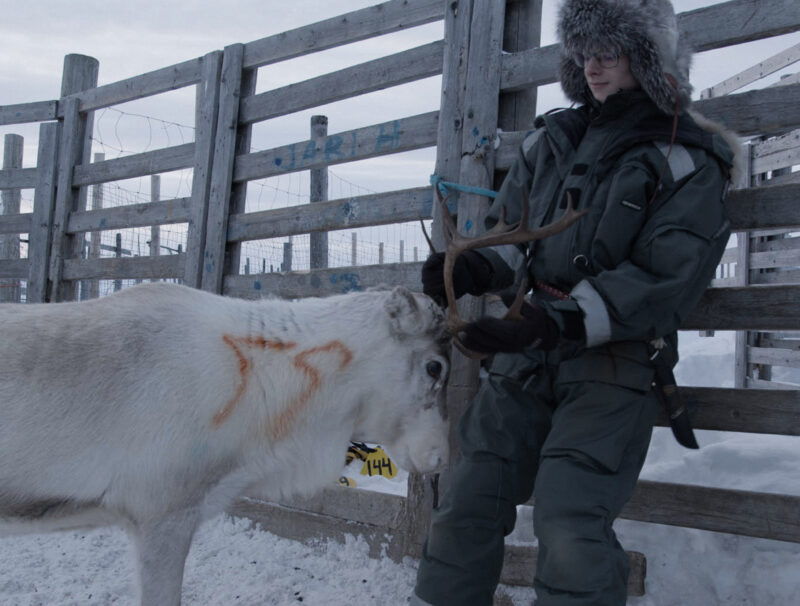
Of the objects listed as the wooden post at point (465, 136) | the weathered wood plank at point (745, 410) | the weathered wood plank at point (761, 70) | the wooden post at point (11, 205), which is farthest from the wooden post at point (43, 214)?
the weathered wood plank at point (761, 70)

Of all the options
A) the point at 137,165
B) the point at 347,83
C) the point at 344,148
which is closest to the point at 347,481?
the point at 344,148

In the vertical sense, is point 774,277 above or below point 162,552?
above

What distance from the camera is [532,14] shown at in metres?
3.62

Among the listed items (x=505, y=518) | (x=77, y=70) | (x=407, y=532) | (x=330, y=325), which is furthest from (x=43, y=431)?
(x=77, y=70)

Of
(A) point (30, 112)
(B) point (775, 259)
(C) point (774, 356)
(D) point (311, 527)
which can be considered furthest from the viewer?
(B) point (775, 259)

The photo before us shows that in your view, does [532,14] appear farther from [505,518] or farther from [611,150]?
[505,518]

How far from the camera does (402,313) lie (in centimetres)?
283

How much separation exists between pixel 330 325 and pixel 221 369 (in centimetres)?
48

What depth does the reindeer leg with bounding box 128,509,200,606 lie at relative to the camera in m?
2.45

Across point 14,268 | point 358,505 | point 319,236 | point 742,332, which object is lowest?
point 358,505

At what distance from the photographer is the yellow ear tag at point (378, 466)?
451cm

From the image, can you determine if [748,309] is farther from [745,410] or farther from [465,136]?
[465,136]

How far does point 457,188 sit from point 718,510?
1937mm

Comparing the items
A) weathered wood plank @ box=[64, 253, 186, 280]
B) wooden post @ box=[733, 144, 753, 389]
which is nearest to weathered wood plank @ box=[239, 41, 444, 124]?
weathered wood plank @ box=[64, 253, 186, 280]
